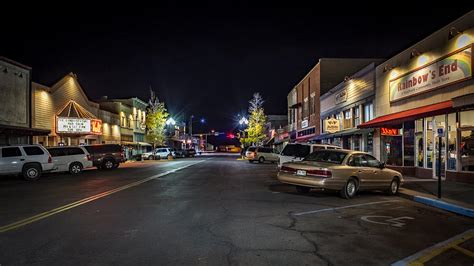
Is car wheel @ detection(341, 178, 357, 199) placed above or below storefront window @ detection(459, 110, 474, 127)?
below

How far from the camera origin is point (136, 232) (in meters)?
7.40

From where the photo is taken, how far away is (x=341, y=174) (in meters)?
12.3

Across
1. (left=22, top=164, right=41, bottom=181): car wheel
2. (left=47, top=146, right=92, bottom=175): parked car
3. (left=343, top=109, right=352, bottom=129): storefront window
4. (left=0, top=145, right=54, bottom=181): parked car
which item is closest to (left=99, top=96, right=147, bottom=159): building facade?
(left=47, top=146, right=92, bottom=175): parked car

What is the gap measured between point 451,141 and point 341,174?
7088mm

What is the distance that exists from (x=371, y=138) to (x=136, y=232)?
20758mm

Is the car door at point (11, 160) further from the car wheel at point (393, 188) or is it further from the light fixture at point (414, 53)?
the light fixture at point (414, 53)

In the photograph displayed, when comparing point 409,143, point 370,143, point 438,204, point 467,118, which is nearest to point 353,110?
point 370,143

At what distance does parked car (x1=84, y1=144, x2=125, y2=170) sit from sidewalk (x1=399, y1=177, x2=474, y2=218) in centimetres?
2105

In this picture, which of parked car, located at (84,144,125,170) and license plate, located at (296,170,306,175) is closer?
license plate, located at (296,170,306,175)

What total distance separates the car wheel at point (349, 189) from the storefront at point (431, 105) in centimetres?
258

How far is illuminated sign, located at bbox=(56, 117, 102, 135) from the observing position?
34.8 meters

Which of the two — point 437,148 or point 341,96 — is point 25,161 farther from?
point 341,96

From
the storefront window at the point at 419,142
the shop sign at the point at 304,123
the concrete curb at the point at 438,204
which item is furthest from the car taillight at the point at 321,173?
the shop sign at the point at 304,123

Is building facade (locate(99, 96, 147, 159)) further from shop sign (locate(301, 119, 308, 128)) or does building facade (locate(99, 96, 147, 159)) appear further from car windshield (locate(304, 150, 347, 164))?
car windshield (locate(304, 150, 347, 164))
